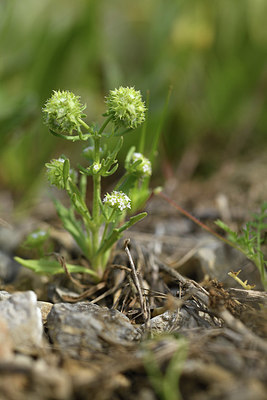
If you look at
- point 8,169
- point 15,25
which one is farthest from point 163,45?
point 8,169

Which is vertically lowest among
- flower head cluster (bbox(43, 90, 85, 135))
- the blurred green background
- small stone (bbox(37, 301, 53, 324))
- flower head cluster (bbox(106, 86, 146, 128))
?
small stone (bbox(37, 301, 53, 324))

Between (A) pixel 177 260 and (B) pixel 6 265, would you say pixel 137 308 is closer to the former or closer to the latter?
(A) pixel 177 260

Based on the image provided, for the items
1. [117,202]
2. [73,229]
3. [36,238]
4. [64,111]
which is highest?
[64,111]

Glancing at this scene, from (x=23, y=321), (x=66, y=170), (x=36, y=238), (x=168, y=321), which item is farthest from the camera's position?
(x=36, y=238)

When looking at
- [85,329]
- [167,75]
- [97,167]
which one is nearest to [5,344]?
[85,329]

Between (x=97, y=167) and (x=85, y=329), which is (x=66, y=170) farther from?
(x=85, y=329)

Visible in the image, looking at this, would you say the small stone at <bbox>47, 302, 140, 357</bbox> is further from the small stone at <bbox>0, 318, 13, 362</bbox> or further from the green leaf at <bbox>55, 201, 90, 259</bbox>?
the green leaf at <bbox>55, 201, 90, 259</bbox>

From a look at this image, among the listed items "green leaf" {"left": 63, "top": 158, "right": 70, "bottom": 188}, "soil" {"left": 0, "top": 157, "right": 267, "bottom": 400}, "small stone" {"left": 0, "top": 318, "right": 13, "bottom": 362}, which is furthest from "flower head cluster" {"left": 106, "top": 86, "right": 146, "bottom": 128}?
"small stone" {"left": 0, "top": 318, "right": 13, "bottom": 362}
